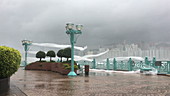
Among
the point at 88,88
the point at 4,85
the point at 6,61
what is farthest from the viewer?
the point at 88,88

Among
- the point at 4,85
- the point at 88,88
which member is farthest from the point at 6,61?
the point at 88,88

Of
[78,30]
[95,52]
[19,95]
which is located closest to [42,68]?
[78,30]

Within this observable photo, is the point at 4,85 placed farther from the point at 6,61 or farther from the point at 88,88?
the point at 88,88

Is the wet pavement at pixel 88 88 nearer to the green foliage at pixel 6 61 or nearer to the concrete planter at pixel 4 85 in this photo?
the concrete planter at pixel 4 85

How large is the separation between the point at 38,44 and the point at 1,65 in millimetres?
41457

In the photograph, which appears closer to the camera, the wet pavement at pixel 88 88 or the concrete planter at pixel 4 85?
the wet pavement at pixel 88 88

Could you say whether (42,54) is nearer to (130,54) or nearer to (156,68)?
(156,68)

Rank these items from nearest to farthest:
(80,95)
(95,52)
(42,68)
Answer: (80,95) < (42,68) < (95,52)

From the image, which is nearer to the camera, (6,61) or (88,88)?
(6,61)

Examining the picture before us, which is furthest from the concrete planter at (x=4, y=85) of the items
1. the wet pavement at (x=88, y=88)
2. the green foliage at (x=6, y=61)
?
the wet pavement at (x=88, y=88)

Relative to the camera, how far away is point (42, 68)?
20844 mm

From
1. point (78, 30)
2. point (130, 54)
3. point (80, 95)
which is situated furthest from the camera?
point (130, 54)

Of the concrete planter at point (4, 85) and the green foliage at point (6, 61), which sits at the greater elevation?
the green foliage at point (6, 61)

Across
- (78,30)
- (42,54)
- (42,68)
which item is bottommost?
(42,68)
